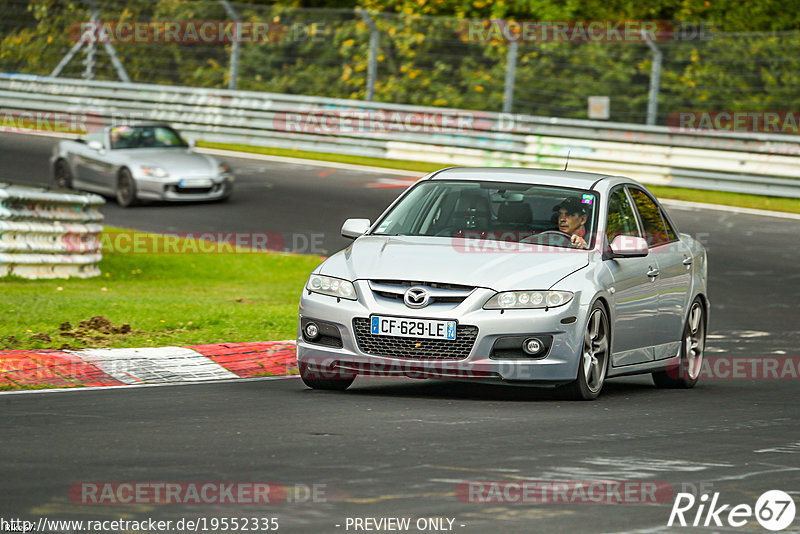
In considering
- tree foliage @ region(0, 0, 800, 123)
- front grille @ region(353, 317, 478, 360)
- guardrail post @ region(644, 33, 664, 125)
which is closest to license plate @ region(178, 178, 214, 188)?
Answer: tree foliage @ region(0, 0, 800, 123)

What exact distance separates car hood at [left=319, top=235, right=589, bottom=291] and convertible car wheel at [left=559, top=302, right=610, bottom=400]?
1.23 feet

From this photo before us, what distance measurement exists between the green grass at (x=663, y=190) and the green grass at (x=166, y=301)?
8683 millimetres

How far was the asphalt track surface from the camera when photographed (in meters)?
6.20

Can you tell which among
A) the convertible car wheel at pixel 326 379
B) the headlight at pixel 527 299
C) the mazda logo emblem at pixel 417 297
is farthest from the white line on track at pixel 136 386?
the headlight at pixel 527 299

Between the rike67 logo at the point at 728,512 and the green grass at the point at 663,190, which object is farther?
the green grass at the point at 663,190

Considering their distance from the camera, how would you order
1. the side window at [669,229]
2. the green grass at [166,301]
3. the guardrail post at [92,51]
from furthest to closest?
the guardrail post at [92,51], the green grass at [166,301], the side window at [669,229]

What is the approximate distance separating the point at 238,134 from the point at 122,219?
31.1 feet

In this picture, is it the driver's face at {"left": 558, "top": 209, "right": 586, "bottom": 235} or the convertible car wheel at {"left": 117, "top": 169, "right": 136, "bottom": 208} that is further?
the convertible car wheel at {"left": 117, "top": 169, "right": 136, "bottom": 208}

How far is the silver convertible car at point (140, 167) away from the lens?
82.1 ft

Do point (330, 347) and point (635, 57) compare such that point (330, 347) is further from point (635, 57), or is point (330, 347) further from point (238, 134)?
point (238, 134)

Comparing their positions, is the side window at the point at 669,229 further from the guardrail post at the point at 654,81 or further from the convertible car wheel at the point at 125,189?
the guardrail post at the point at 654,81

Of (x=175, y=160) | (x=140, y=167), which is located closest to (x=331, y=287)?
(x=140, y=167)

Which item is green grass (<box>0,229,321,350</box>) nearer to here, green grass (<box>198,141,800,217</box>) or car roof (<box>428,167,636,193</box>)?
car roof (<box>428,167,636,193</box>)

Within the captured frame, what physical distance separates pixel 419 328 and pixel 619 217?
227 centimetres
